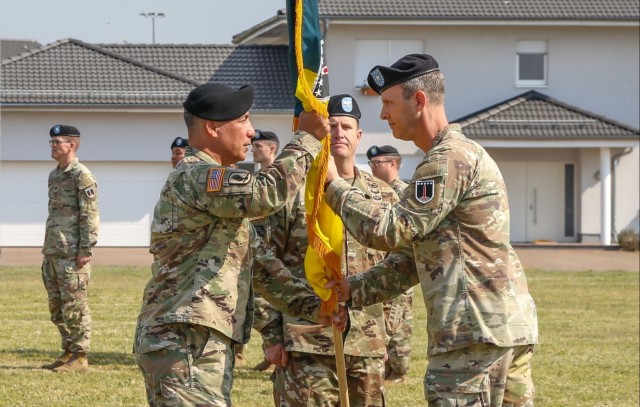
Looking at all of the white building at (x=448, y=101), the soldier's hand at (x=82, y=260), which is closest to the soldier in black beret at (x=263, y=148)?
the soldier's hand at (x=82, y=260)

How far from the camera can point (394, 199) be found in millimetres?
8359

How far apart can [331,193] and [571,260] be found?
83.3 ft

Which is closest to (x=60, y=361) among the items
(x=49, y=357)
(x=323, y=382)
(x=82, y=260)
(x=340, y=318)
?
(x=49, y=357)

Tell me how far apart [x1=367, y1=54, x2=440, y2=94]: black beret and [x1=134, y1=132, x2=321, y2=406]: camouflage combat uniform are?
1.38ft

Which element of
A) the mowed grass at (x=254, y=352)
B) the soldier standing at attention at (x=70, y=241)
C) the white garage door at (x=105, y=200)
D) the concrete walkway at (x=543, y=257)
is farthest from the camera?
the white garage door at (x=105, y=200)

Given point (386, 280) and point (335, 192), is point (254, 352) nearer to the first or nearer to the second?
point (386, 280)

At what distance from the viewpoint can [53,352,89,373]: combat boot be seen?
11.8 meters

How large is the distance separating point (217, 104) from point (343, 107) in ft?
4.58

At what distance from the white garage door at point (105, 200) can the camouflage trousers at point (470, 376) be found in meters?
28.7

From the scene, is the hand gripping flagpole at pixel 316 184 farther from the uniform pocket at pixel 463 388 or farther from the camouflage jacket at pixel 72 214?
the camouflage jacket at pixel 72 214

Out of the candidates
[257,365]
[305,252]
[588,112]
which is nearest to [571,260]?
[588,112]

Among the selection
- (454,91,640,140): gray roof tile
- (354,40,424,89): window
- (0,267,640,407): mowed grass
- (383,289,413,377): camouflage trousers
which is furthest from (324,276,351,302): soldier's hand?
(354,40,424,89): window

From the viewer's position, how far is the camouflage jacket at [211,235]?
5.02 m

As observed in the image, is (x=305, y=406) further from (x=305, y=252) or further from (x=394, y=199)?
(x=394, y=199)
